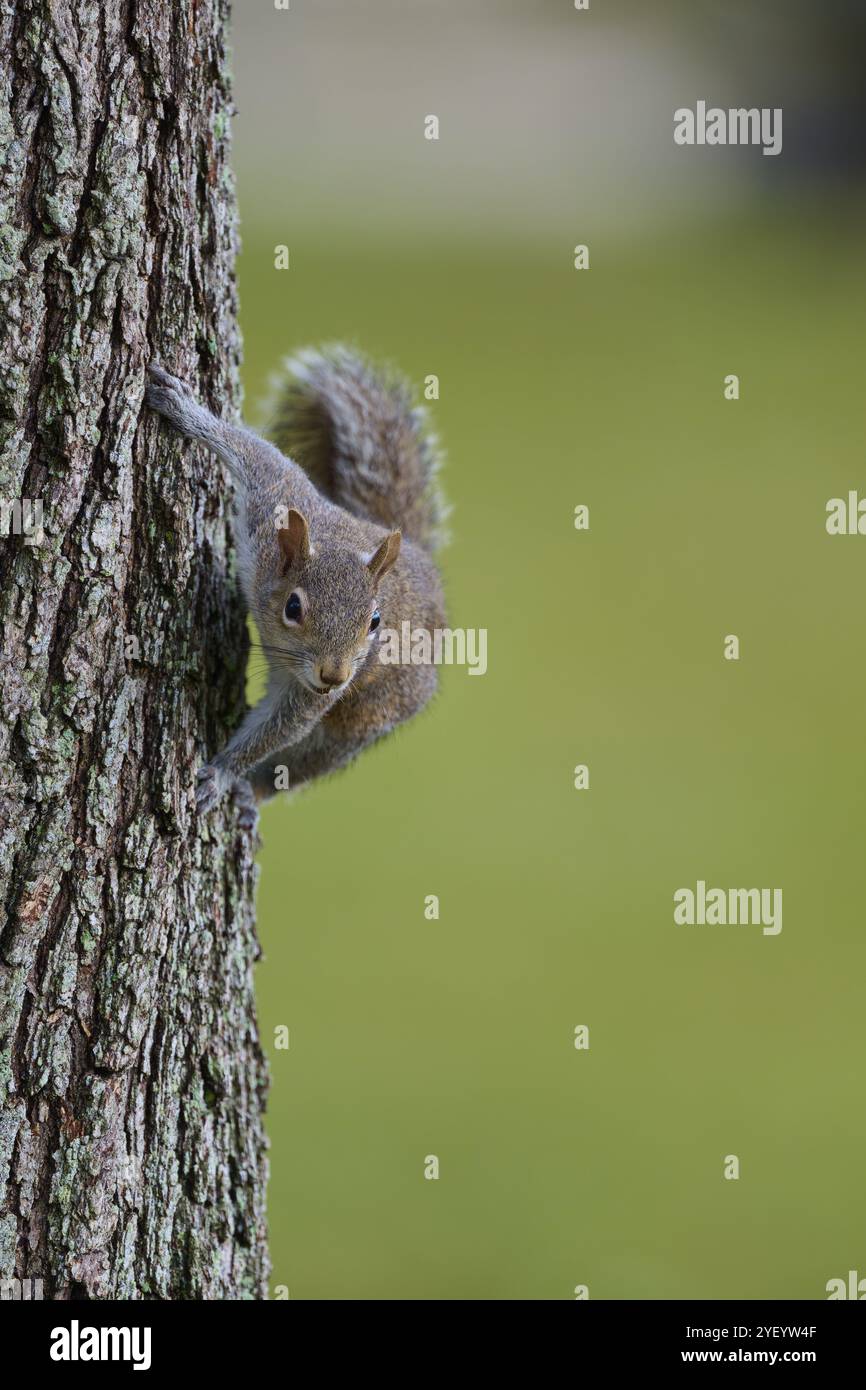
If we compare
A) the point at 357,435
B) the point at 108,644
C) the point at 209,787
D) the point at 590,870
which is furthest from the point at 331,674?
the point at 590,870

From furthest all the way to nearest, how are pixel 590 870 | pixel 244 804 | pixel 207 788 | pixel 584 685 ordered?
1. pixel 584 685
2. pixel 590 870
3. pixel 244 804
4. pixel 207 788

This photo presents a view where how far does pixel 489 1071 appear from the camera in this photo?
16.9 feet

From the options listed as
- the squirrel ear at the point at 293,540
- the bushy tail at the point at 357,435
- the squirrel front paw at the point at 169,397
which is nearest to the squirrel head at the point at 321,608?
the squirrel ear at the point at 293,540

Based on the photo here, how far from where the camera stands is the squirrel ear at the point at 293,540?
95.3 inches

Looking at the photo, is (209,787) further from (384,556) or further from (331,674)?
(384,556)

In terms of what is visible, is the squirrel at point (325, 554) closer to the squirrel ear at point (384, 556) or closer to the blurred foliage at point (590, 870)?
the squirrel ear at point (384, 556)

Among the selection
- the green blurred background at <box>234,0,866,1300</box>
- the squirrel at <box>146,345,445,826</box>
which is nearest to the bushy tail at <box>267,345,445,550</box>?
the squirrel at <box>146,345,445,826</box>

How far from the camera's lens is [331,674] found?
2453 mm

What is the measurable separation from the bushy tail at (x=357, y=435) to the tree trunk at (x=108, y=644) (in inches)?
36.5

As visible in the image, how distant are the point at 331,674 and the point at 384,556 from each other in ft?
0.75

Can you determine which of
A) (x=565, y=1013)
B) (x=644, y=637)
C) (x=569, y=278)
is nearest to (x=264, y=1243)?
(x=565, y=1013)

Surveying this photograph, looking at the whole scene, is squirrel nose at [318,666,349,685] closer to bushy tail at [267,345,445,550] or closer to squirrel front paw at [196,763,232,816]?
squirrel front paw at [196,763,232,816]

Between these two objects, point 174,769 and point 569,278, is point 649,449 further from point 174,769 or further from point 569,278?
point 174,769

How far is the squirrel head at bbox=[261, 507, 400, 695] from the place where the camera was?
8.09 ft
